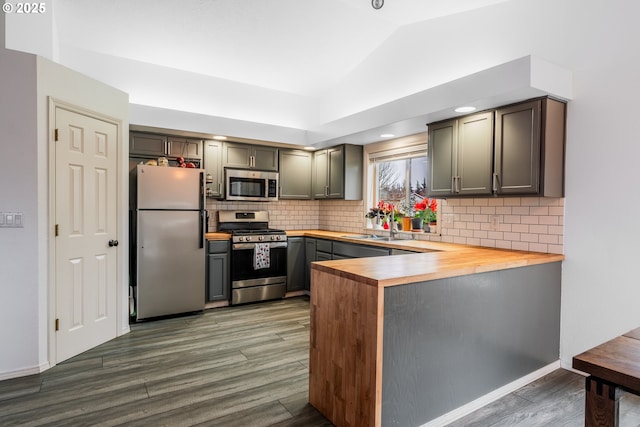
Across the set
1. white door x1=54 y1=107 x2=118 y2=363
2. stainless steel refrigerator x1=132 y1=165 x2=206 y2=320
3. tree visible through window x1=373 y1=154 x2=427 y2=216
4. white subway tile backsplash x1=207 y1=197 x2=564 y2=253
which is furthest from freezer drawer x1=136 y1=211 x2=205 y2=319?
tree visible through window x1=373 y1=154 x2=427 y2=216

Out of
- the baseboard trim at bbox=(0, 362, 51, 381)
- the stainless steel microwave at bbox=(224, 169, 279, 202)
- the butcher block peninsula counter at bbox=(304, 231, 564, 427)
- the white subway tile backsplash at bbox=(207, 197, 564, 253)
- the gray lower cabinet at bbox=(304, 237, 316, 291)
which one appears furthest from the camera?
the gray lower cabinet at bbox=(304, 237, 316, 291)

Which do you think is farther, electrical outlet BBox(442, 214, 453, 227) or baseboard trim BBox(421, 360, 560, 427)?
electrical outlet BBox(442, 214, 453, 227)

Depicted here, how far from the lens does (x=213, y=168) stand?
4.79 m

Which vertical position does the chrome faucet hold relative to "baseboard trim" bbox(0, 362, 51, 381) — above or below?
above

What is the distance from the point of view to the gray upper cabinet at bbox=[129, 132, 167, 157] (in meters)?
4.29

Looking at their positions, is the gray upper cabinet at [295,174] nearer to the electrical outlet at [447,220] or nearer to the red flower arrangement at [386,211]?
the red flower arrangement at [386,211]

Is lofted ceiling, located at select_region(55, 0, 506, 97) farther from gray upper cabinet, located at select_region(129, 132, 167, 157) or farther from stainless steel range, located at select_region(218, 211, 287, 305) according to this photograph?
stainless steel range, located at select_region(218, 211, 287, 305)

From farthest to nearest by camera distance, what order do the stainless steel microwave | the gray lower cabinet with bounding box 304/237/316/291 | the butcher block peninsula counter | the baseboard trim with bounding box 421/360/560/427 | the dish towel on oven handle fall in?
1. the gray lower cabinet with bounding box 304/237/316/291
2. the stainless steel microwave
3. the dish towel on oven handle
4. the baseboard trim with bounding box 421/360/560/427
5. the butcher block peninsula counter

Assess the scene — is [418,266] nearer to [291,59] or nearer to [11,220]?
[11,220]

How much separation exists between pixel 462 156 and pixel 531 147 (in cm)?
61

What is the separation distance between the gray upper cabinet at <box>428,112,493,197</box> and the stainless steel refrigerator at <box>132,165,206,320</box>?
2.64 metres

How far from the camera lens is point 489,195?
304 centimetres

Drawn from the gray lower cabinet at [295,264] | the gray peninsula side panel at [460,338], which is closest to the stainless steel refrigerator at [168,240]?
the gray lower cabinet at [295,264]

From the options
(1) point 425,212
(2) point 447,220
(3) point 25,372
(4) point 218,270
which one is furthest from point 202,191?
(2) point 447,220
